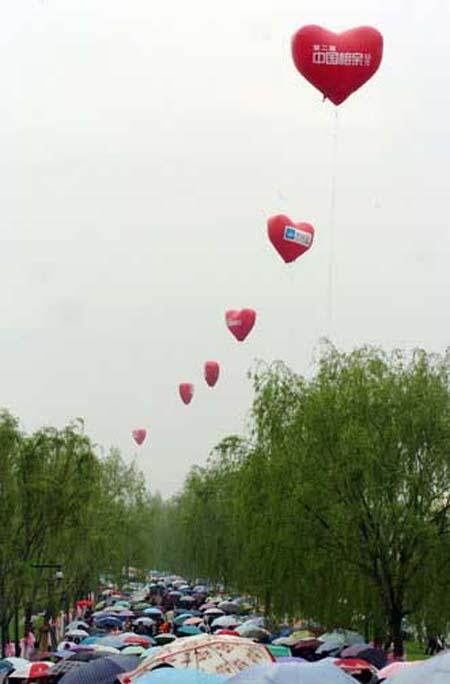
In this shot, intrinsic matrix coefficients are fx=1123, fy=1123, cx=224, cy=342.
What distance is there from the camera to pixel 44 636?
2897cm

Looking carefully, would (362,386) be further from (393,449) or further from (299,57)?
(299,57)

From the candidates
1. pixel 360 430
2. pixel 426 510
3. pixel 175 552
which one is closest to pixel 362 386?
pixel 360 430

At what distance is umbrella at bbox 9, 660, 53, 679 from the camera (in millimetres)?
16016

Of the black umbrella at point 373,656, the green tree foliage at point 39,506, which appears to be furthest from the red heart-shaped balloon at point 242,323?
the black umbrella at point 373,656

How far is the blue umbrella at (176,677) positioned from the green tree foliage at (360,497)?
11906mm

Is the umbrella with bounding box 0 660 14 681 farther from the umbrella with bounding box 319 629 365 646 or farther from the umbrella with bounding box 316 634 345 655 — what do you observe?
the umbrella with bounding box 319 629 365 646

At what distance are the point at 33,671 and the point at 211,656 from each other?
5.24 meters

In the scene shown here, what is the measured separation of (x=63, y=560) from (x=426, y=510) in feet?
48.4

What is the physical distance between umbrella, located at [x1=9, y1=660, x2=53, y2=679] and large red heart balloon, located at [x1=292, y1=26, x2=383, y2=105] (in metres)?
10.8

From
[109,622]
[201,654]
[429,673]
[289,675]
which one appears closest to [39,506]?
[109,622]

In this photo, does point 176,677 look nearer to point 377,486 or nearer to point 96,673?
point 96,673

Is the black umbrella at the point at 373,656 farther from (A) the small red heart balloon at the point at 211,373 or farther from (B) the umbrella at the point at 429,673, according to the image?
(A) the small red heart balloon at the point at 211,373

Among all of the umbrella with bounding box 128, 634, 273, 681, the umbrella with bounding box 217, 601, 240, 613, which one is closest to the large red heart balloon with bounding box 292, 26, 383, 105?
the umbrella with bounding box 128, 634, 273, 681

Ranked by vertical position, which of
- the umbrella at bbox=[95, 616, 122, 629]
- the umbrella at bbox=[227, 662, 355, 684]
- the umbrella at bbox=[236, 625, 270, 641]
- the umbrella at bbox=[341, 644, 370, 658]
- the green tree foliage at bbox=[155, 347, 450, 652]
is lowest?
the umbrella at bbox=[95, 616, 122, 629]
